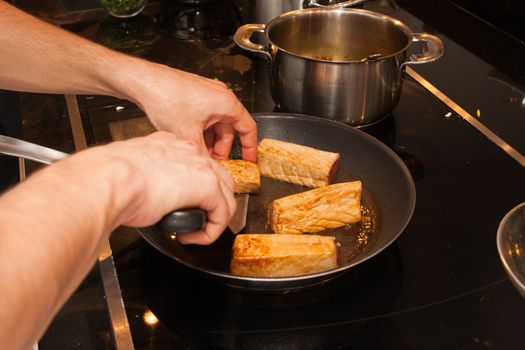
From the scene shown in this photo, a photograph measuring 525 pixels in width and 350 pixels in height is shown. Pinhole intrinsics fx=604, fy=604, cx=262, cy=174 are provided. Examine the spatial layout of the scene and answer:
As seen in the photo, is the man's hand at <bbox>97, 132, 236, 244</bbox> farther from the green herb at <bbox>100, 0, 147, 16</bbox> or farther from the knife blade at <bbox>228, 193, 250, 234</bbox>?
the green herb at <bbox>100, 0, 147, 16</bbox>

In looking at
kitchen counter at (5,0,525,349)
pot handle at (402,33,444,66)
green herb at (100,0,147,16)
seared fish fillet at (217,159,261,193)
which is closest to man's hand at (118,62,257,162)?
seared fish fillet at (217,159,261,193)

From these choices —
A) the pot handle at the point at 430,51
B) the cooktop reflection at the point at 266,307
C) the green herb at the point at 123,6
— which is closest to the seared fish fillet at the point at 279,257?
the cooktop reflection at the point at 266,307

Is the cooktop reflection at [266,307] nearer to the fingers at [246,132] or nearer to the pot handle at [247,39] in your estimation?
the fingers at [246,132]

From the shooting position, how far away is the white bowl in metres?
0.83

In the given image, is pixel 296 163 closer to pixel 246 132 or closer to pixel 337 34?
pixel 246 132

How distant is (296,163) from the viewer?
1.16 m

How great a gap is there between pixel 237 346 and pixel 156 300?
16 cm

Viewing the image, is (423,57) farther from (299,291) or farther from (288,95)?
(299,291)

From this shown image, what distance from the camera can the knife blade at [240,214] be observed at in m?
1.05

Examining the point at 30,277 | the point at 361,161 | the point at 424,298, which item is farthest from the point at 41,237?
the point at 361,161

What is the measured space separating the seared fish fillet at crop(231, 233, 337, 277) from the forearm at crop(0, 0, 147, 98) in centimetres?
36

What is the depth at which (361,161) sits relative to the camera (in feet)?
4.00

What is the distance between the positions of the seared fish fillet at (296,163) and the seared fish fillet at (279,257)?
22cm

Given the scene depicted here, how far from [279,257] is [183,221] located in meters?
0.24
